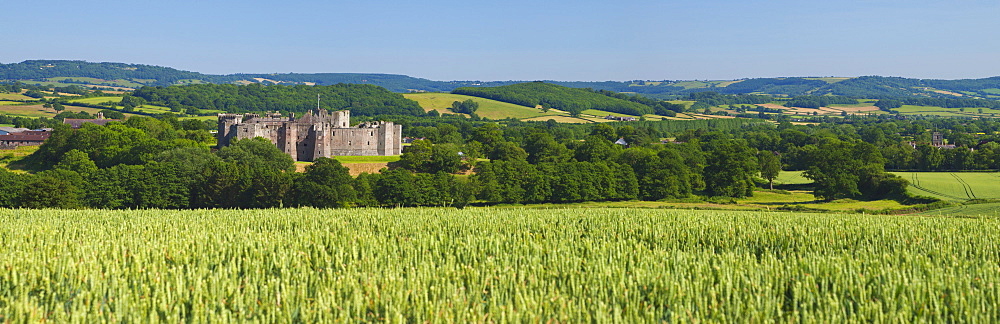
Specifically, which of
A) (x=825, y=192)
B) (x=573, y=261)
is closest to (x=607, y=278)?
(x=573, y=261)

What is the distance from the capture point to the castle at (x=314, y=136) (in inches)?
3639

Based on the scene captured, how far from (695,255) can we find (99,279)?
44.1 feet

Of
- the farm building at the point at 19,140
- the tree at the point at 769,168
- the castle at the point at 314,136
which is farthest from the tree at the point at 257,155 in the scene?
the tree at the point at 769,168

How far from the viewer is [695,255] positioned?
65.0 ft

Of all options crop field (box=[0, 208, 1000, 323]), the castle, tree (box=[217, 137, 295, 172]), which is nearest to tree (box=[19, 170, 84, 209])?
tree (box=[217, 137, 295, 172])

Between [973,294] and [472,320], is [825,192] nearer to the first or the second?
[973,294]

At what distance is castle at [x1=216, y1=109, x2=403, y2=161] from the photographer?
92.4 meters

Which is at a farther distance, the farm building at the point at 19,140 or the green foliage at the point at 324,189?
the farm building at the point at 19,140

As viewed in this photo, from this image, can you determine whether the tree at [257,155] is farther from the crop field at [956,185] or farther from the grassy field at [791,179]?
the crop field at [956,185]

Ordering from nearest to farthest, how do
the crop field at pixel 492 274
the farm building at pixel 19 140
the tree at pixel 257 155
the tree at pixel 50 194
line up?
the crop field at pixel 492 274 < the tree at pixel 50 194 < the tree at pixel 257 155 < the farm building at pixel 19 140

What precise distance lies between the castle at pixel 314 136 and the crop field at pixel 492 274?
67.6 metres

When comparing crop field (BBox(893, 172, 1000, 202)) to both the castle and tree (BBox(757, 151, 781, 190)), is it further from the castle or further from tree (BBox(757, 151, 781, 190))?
the castle

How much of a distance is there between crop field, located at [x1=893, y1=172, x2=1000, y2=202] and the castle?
2280 inches

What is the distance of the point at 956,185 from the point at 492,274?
249 feet
